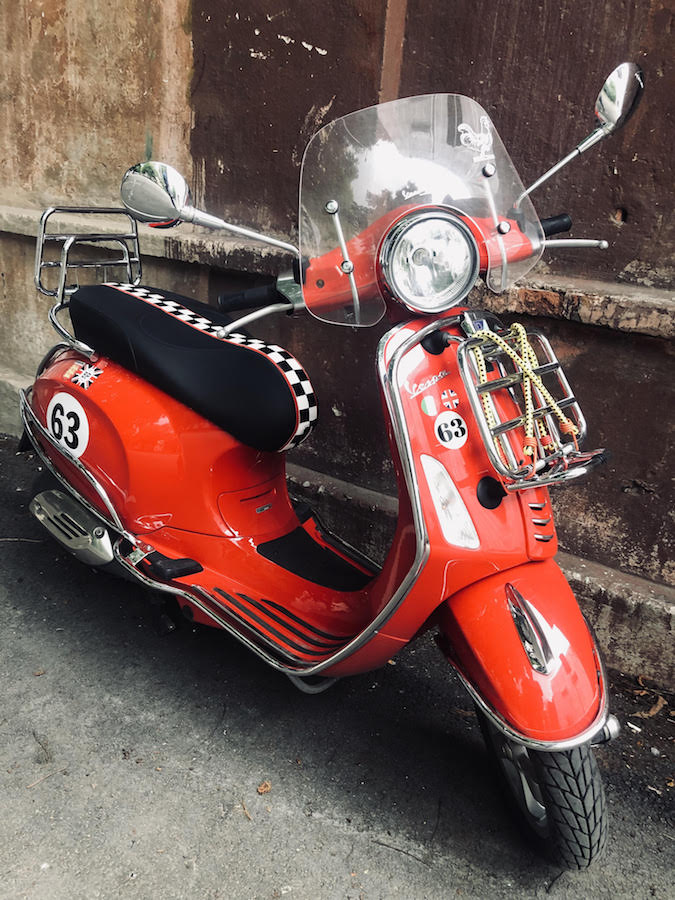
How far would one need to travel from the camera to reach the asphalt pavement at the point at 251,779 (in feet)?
5.61

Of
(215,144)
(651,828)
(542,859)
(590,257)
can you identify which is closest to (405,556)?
(542,859)

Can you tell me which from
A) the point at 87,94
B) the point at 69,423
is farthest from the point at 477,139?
the point at 87,94

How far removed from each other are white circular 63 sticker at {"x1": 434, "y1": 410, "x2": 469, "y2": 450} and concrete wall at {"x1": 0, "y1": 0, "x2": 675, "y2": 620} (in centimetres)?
91

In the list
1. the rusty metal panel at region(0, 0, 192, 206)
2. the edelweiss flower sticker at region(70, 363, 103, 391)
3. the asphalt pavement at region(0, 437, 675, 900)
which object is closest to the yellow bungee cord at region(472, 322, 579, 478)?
the asphalt pavement at region(0, 437, 675, 900)

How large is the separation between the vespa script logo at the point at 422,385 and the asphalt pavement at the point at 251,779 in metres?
1.03

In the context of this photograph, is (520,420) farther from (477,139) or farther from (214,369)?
(214,369)

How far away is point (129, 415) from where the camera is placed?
7.12ft

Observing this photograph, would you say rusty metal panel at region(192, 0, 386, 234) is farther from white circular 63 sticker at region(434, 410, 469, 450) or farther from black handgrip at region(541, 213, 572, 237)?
white circular 63 sticker at region(434, 410, 469, 450)

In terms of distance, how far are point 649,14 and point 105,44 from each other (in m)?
2.39

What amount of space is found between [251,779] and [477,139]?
165 centimetres

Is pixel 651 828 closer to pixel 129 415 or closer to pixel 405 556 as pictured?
pixel 405 556

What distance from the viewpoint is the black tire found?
161 cm

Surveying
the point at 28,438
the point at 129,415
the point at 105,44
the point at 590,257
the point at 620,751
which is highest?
the point at 105,44

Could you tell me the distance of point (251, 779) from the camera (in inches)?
77.4
